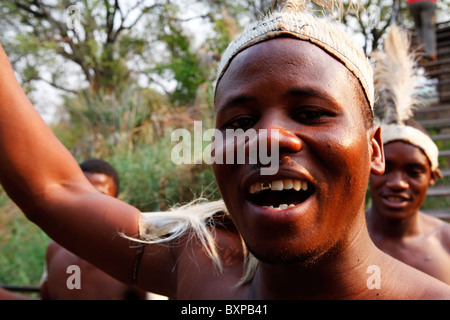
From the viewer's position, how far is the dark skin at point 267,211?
108 centimetres

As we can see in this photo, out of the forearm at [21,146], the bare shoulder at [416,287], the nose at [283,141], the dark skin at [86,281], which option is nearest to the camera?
the nose at [283,141]

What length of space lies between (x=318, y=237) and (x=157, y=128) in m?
7.23

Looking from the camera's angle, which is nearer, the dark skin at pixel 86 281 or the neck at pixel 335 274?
the neck at pixel 335 274

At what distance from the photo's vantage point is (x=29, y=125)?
146 centimetres

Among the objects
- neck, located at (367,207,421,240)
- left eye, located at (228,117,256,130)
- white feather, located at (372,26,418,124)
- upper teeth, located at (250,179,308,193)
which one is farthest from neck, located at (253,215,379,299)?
neck, located at (367,207,421,240)

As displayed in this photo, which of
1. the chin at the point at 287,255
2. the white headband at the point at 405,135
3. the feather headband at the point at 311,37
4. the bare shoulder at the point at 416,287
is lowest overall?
the bare shoulder at the point at 416,287

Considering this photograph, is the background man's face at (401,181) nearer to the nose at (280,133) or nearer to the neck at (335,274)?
the neck at (335,274)

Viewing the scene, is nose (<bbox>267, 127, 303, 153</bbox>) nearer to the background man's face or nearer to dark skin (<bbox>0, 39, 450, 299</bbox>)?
dark skin (<bbox>0, 39, 450, 299</bbox>)

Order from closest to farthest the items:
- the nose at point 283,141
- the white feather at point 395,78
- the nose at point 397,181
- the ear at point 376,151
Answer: the nose at point 283,141 → the ear at point 376,151 → the white feather at point 395,78 → the nose at point 397,181

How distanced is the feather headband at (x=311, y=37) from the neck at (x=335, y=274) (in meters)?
0.44

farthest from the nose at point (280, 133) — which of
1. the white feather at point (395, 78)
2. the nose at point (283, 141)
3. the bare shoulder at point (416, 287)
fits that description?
the white feather at point (395, 78)

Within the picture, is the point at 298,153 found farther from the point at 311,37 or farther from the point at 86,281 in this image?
the point at 86,281
